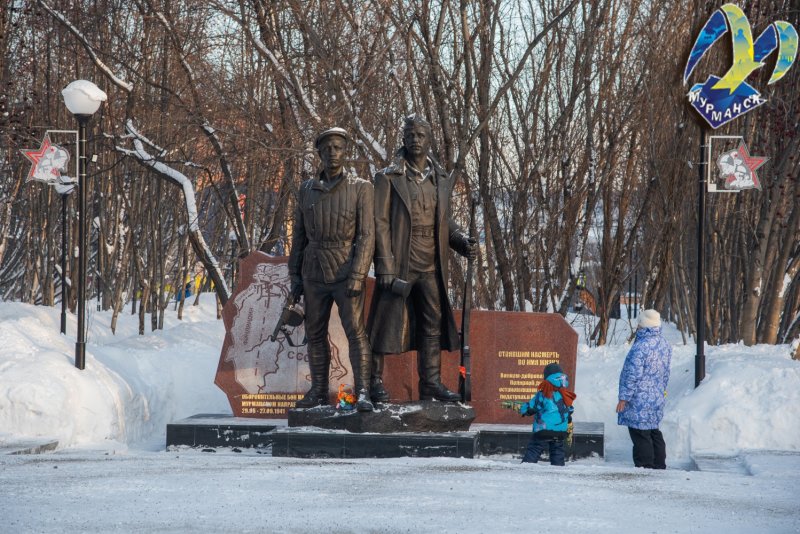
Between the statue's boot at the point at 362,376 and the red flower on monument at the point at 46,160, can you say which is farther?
the red flower on monument at the point at 46,160

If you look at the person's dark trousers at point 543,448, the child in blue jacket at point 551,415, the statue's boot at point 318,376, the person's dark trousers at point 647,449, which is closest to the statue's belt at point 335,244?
Result: the statue's boot at point 318,376

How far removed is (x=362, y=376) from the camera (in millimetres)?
9938

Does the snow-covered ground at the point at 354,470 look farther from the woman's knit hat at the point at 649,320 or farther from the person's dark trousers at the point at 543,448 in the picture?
the woman's knit hat at the point at 649,320

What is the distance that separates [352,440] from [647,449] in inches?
98.3

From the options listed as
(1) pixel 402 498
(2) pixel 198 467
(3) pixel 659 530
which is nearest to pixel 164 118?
(2) pixel 198 467

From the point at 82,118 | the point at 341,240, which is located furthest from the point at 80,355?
the point at 341,240

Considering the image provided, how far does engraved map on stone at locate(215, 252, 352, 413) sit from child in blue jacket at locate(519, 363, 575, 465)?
8.06 ft

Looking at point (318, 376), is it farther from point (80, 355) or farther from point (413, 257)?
point (80, 355)

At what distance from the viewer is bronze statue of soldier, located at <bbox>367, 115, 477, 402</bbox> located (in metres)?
10.1

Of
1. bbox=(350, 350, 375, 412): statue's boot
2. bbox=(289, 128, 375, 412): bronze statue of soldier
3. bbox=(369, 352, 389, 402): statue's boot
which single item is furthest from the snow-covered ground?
bbox=(289, 128, 375, 412): bronze statue of soldier

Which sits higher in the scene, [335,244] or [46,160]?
[46,160]

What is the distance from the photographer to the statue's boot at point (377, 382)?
394 inches

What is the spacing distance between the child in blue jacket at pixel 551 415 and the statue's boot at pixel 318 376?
6.80ft

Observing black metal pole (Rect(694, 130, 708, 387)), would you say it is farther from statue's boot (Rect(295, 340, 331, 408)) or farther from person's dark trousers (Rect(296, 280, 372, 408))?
statue's boot (Rect(295, 340, 331, 408))
